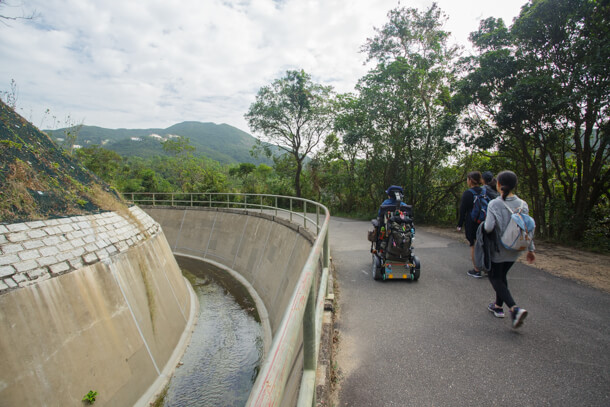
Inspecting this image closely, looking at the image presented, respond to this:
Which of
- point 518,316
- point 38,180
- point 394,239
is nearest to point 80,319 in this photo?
point 38,180

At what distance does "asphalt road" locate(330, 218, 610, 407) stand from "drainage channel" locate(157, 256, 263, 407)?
3.77 m

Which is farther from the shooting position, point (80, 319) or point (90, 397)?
point (80, 319)

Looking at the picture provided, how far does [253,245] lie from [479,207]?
33.7 ft

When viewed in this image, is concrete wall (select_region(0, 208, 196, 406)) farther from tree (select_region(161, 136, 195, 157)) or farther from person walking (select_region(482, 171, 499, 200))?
tree (select_region(161, 136, 195, 157))

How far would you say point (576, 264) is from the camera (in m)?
5.83

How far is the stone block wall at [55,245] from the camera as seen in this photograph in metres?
4.42

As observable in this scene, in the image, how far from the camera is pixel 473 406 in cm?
228

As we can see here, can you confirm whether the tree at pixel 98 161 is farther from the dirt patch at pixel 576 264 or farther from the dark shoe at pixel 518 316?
the dark shoe at pixel 518 316

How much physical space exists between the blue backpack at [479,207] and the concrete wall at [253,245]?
11.7 ft

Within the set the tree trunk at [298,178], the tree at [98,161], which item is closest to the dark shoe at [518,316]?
the tree trunk at [298,178]

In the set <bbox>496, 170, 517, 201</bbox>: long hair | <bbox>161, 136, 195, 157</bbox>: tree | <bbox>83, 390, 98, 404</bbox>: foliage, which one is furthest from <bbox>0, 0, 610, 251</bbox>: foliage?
<bbox>161, 136, 195, 157</bbox>: tree

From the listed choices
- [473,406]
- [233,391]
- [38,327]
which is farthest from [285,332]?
[233,391]

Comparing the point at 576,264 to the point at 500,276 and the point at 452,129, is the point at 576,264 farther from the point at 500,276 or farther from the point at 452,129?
the point at 452,129

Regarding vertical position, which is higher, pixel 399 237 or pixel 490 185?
pixel 490 185
